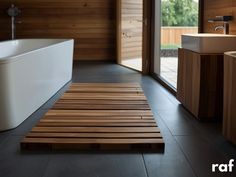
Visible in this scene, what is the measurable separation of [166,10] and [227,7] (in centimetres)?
227

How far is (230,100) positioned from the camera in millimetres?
2600

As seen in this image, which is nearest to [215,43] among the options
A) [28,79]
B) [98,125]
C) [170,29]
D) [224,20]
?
[224,20]

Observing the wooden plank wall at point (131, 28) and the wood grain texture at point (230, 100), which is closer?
the wood grain texture at point (230, 100)

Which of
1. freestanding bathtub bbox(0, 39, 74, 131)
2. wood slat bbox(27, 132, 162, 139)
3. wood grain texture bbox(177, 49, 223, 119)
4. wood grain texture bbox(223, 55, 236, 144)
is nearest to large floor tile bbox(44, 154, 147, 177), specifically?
wood slat bbox(27, 132, 162, 139)

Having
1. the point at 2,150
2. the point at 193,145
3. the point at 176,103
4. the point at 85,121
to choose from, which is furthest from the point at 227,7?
the point at 2,150

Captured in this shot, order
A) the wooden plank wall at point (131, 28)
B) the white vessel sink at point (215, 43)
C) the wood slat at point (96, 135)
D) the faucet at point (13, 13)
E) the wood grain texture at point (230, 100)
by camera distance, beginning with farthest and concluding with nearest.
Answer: the faucet at point (13, 13)
the wooden plank wall at point (131, 28)
the white vessel sink at point (215, 43)
the wood slat at point (96, 135)
the wood grain texture at point (230, 100)

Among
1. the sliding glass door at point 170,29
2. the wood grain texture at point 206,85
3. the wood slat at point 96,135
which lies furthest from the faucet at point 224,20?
the wood slat at point 96,135

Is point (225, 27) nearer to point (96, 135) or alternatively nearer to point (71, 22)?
point (96, 135)

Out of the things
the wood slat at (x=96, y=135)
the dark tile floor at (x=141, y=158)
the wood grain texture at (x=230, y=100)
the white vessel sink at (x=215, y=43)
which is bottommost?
the dark tile floor at (x=141, y=158)

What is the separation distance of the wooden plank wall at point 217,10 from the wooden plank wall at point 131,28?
2.87 meters

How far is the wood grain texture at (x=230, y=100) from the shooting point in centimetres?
254

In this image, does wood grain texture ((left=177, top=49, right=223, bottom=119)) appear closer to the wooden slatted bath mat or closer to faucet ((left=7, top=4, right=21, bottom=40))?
the wooden slatted bath mat

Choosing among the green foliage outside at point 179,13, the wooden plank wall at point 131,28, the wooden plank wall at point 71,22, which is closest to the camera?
the green foliage outside at point 179,13

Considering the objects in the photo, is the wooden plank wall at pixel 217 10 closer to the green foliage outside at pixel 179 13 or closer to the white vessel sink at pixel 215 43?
the white vessel sink at pixel 215 43
